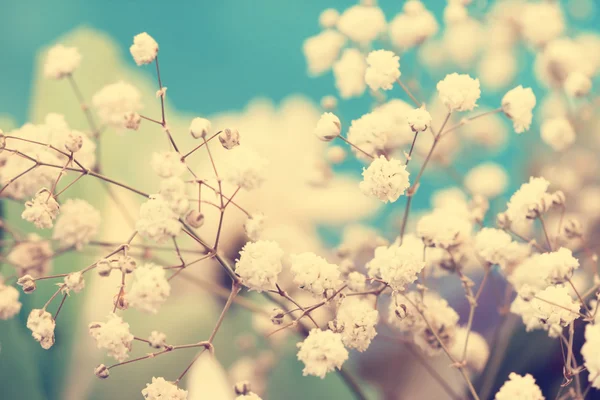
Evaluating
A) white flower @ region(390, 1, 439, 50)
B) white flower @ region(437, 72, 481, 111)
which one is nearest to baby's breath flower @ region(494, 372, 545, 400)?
white flower @ region(437, 72, 481, 111)

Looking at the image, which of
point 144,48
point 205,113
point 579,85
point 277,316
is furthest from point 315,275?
point 205,113

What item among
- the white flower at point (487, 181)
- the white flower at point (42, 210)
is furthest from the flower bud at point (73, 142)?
the white flower at point (487, 181)

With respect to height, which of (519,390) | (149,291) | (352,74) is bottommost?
(519,390)

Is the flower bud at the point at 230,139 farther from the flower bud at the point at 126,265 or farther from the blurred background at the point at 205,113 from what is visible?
the blurred background at the point at 205,113

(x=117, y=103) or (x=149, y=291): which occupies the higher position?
(x=117, y=103)

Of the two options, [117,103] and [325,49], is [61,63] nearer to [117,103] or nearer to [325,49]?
[117,103]

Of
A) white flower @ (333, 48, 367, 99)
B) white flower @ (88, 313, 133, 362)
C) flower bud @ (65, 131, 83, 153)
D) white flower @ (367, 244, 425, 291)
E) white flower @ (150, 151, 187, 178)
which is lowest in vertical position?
white flower @ (367, 244, 425, 291)

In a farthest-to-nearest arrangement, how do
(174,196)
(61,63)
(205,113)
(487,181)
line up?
(205,113)
(487,181)
(61,63)
(174,196)

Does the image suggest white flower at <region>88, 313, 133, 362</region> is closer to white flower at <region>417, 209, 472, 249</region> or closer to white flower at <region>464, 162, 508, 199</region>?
white flower at <region>417, 209, 472, 249</region>
